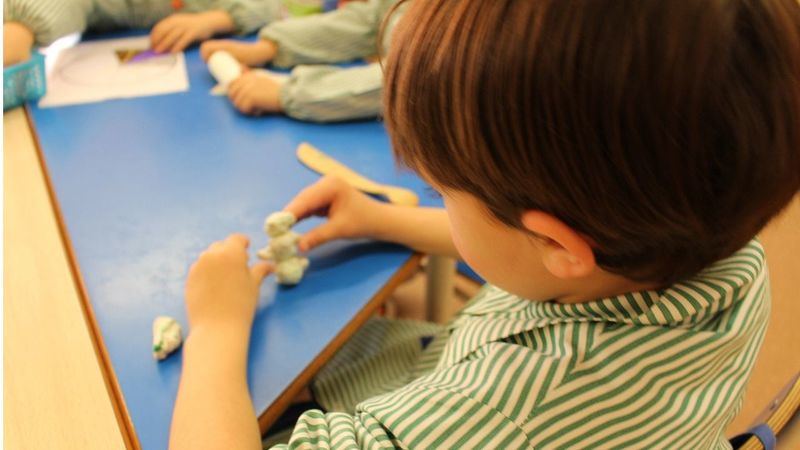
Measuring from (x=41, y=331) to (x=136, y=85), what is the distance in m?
0.57

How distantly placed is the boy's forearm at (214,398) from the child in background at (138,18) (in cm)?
70

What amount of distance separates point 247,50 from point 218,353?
2.42 feet

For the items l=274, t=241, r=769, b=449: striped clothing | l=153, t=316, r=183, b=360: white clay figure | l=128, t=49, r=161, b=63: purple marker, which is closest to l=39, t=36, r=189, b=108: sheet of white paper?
l=128, t=49, r=161, b=63: purple marker

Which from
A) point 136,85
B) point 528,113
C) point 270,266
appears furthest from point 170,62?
point 528,113

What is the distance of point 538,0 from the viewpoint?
1.08ft

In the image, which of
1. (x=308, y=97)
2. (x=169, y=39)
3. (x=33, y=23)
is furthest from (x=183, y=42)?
(x=308, y=97)

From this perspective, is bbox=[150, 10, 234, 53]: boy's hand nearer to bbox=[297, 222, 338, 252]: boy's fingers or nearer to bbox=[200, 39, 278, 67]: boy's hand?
bbox=[200, 39, 278, 67]: boy's hand

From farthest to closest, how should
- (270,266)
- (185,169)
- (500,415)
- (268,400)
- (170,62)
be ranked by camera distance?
(170,62) → (185,169) → (270,266) → (268,400) → (500,415)

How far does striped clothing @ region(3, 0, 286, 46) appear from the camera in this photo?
107cm

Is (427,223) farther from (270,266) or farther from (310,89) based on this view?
(310,89)

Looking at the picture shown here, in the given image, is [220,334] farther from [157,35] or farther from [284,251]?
[157,35]

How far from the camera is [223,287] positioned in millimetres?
609

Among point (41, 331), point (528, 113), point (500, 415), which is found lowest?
point (41, 331)

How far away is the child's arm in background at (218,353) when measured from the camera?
1.64 feet
